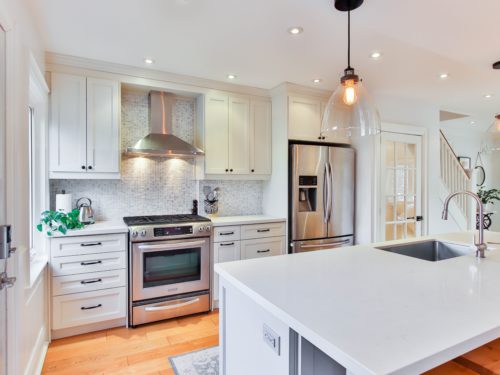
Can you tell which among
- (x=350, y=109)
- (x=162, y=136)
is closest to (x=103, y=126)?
(x=162, y=136)

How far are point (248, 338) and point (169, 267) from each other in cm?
177

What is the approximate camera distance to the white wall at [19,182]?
5.19ft

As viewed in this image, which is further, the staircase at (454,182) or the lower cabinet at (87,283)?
the staircase at (454,182)

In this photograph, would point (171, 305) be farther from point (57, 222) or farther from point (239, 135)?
point (239, 135)

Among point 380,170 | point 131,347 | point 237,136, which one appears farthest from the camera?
point 380,170

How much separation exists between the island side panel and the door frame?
277 cm

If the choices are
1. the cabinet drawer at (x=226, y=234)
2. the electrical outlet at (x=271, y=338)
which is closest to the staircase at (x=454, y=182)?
the cabinet drawer at (x=226, y=234)

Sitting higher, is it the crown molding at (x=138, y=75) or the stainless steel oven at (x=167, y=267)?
the crown molding at (x=138, y=75)

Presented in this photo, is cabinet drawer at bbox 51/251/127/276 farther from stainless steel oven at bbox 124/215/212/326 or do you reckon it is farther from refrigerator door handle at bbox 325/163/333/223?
refrigerator door handle at bbox 325/163/333/223

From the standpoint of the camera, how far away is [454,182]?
4.95m

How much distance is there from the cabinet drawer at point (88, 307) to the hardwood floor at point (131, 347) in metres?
0.15

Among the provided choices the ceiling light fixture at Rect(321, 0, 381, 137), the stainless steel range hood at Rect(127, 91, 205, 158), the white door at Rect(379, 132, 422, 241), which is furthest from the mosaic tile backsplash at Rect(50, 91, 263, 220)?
the ceiling light fixture at Rect(321, 0, 381, 137)

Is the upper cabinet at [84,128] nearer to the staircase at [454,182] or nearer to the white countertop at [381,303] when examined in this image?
the white countertop at [381,303]

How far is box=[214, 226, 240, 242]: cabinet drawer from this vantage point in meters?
3.21
